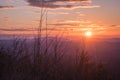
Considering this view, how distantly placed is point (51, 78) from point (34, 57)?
80 cm

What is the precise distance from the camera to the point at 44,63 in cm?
721

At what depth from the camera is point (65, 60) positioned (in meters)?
8.16

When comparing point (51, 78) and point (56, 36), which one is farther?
point (56, 36)

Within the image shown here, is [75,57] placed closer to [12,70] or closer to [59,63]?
[59,63]

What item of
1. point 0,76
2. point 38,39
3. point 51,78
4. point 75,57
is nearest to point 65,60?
point 75,57

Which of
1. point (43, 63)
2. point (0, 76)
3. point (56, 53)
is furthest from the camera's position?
point (56, 53)

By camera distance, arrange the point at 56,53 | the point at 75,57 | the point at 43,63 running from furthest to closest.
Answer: the point at 75,57 < the point at 56,53 < the point at 43,63

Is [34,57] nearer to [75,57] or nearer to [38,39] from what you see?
[38,39]

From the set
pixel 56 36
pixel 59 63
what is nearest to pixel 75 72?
pixel 59 63

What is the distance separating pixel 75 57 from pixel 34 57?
3.67ft

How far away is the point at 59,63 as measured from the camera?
7.64 m

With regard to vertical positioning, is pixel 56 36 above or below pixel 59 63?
above

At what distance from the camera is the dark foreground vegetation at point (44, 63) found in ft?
22.4

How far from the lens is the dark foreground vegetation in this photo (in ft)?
22.4
